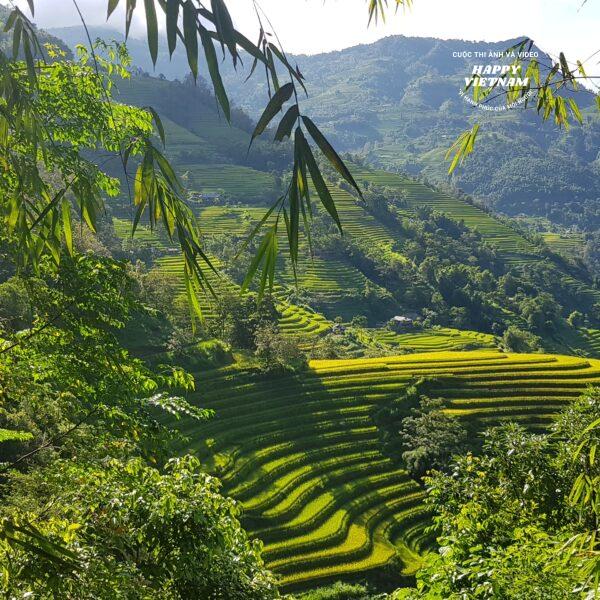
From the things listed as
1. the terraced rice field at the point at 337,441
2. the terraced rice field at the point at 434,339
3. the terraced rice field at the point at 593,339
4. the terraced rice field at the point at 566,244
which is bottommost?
the terraced rice field at the point at 593,339

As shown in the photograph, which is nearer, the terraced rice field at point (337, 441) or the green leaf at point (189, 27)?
the green leaf at point (189, 27)

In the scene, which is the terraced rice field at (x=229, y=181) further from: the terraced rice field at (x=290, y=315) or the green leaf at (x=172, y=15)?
the green leaf at (x=172, y=15)

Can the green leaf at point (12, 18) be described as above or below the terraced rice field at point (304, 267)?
above

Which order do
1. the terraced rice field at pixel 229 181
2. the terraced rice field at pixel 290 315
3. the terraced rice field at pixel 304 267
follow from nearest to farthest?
1. the terraced rice field at pixel 290 315
2. the terraced rice field at pixel 304 267
3. the terraced rice field at pixel 229 181

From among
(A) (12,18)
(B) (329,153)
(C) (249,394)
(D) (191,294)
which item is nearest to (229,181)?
(C) (249,394)

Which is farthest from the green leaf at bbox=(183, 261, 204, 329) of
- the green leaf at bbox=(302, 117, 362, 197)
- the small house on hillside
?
the small house on hillside

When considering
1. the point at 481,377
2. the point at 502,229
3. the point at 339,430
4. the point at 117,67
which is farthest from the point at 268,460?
the point at 502,229

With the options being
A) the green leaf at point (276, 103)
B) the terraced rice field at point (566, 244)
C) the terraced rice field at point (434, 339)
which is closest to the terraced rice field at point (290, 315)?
the terraced rice field at point (434, 339)
